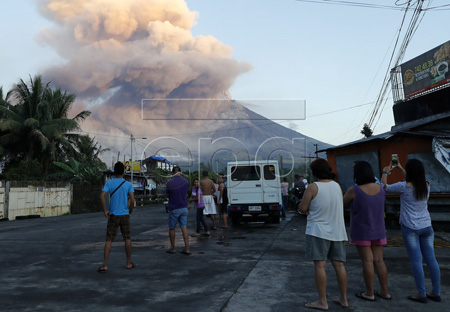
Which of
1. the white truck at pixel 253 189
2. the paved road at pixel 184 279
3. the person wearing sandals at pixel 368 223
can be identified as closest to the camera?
the paved road at pixel 184 279

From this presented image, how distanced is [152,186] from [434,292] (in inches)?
1976

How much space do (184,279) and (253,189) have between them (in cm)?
833

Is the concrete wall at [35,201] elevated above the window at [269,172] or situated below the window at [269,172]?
below

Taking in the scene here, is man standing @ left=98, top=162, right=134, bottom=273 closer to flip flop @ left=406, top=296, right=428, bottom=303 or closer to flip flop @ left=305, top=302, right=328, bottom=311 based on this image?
flip flop @ left=305, top=302, right=328, bottom=311

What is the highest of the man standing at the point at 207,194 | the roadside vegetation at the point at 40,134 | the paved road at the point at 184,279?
the roadside vegetation at the point at 40,134

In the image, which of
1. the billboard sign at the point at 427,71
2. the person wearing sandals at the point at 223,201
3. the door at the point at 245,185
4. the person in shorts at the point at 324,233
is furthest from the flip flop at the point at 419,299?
the billboard sign at the point at 427,71

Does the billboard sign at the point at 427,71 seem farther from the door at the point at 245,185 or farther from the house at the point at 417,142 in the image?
the door at the point at 245,185

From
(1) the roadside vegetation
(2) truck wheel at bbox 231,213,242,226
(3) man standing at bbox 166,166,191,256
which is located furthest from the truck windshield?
(1) the roadside vegetation

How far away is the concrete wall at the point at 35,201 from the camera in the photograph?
20047mm

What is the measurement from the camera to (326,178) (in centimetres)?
427

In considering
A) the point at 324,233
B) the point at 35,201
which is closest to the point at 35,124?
the point at 35,201

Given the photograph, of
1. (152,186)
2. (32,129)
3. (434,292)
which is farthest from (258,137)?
(434,292)

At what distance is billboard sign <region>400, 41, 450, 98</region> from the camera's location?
18.5 metres

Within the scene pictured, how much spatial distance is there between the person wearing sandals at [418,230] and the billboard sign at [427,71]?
16.2 m
